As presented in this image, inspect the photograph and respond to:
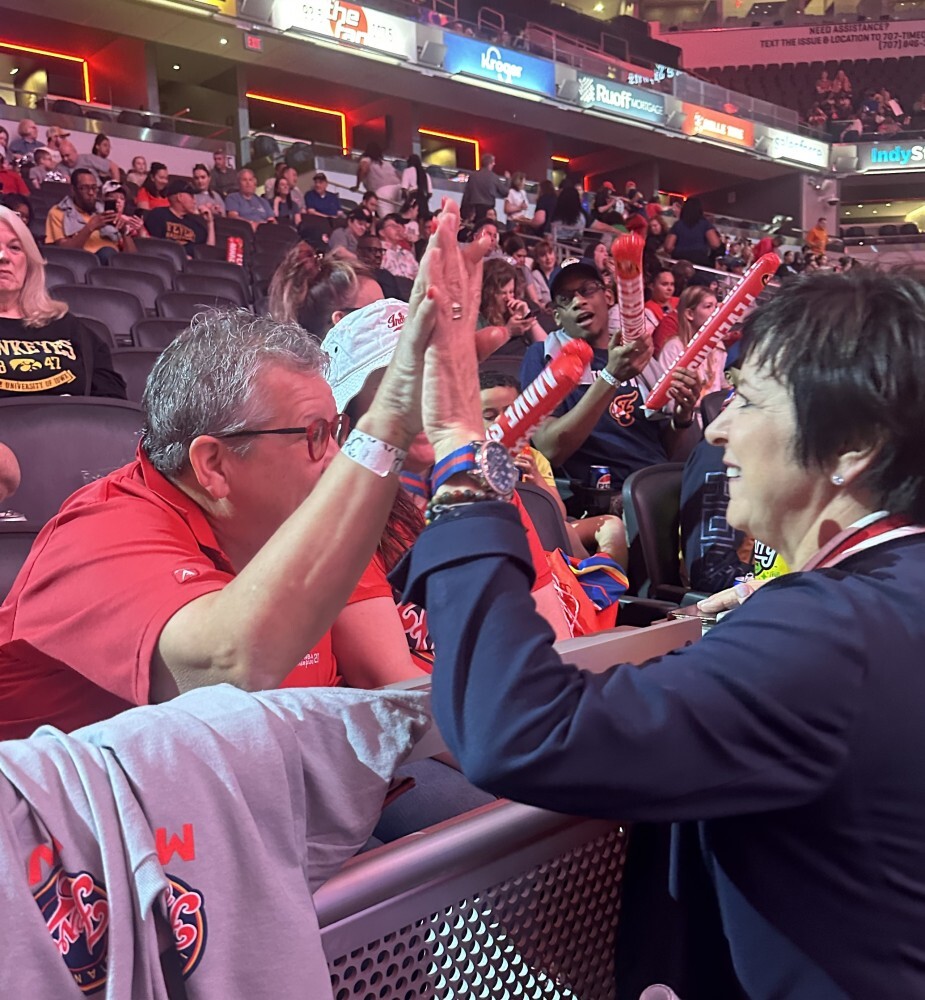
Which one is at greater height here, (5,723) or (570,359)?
(570,359)

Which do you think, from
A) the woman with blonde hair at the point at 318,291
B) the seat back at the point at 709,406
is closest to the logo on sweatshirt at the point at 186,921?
the woman with blonde hair at the point at 318,291

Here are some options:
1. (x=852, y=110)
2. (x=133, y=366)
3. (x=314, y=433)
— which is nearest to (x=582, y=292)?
(x=133, y=366)

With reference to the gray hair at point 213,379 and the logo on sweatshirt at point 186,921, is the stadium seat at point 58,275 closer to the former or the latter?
the gray hair at point 213,379

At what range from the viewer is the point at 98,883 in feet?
1.73

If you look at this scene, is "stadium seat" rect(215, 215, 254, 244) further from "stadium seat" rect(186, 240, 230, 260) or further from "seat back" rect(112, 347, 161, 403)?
"seat back" rect(112, 347, 161, 403)

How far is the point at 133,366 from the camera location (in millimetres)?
3252

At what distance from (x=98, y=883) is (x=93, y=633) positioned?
18.9 inches

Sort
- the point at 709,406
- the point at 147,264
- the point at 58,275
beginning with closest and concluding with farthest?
the point at 709,406, the point at 58,275, the point at 147,264

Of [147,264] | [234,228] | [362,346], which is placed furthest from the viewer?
[234,228]

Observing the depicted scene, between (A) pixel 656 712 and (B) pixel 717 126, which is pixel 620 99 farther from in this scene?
(A) pixel 656 712

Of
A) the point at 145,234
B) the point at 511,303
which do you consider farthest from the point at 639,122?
the point at 511,303

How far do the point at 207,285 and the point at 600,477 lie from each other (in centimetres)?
314

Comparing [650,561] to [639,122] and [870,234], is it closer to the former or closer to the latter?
[639,122]

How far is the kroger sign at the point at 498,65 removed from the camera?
14.0 metres
